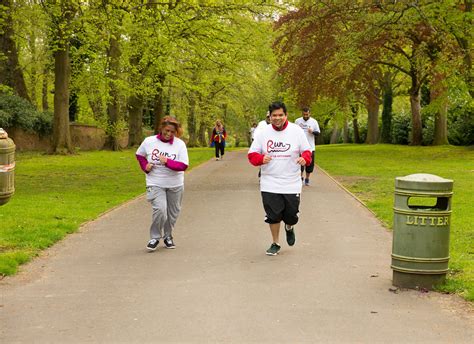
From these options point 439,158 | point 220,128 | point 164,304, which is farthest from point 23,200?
point 439,158

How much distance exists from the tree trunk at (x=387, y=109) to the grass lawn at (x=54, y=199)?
80.3ft

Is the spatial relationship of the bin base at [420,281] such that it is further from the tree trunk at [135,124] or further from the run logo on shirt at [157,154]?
the tree trunk at [135,124]

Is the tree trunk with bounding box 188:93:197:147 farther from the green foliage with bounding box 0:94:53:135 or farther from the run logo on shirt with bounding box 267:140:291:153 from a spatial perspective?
the run logo on shirt with bounding box 267:140:291:153

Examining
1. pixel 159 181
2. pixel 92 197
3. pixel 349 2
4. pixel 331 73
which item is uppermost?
pixel 349 2

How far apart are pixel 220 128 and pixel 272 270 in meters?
21.3

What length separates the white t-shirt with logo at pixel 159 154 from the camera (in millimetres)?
8609

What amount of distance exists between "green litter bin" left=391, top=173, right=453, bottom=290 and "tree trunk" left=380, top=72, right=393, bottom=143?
39017 millimetres

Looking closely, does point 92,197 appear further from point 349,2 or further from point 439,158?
point 439,158

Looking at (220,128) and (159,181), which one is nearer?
(159,181)

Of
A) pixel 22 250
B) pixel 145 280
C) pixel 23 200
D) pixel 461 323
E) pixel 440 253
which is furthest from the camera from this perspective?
pixel 23 200

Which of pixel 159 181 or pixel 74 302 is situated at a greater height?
pixel 159 181

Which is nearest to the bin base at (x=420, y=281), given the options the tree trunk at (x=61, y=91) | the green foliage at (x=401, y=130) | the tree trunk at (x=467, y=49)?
the tree trunk at (x=467, y=49)

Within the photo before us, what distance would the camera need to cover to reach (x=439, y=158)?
→ 2873 cm

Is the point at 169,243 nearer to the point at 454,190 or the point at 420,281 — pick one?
the point at 420,281
